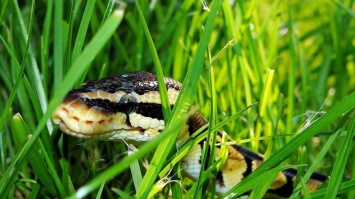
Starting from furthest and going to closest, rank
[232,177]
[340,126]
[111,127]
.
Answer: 1. [232,177]
2. [340,126]
3. [111,127]

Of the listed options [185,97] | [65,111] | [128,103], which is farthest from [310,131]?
[65,111]

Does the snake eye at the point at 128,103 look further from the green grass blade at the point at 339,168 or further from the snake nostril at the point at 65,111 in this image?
the green grass blade at the point at 339,168

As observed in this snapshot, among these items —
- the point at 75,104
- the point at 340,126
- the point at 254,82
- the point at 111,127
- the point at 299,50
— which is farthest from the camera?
the point at 299,50

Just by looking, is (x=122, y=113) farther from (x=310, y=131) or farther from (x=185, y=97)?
(x=310, y=131)

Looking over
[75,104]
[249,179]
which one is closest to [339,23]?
[249,179]

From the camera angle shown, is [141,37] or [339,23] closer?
[141,37]

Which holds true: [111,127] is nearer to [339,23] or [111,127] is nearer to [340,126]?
[340,126]

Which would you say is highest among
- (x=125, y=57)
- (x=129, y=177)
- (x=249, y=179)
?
(x=125, y=57)
